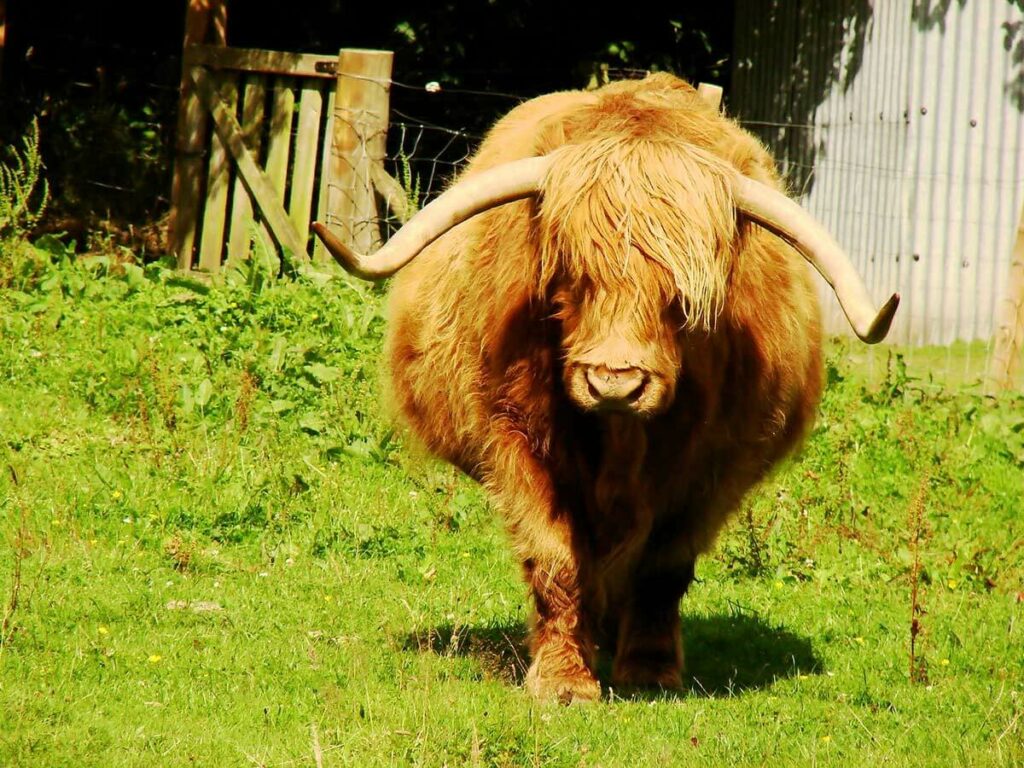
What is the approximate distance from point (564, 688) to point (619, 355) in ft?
3.98

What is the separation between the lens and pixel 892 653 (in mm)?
5348

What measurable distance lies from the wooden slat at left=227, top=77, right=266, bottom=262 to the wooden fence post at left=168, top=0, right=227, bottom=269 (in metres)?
0.29

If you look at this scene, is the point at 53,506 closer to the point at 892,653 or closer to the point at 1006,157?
the point at 892,653

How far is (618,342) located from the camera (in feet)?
13.3

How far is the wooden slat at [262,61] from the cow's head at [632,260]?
563 centimetres

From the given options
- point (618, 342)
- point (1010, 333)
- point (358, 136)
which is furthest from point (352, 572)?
point (1010, 333)

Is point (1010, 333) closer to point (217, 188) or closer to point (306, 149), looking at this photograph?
point (306, 149)

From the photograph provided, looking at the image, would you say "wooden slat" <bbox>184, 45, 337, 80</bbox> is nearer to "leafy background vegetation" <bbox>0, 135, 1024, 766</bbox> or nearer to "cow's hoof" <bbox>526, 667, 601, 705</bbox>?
"leafy background vegetation" <bbox>0, 135, 1024, 766</bbox>

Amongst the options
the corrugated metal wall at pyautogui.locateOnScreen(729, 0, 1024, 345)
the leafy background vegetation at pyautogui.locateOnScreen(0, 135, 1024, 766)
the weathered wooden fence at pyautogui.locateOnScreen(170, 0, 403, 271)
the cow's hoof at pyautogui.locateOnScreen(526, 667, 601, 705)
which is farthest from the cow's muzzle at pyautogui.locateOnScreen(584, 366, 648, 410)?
the corrugated metal wall at pyautogui.locateOnScreen(729, 0, 1024, 345)

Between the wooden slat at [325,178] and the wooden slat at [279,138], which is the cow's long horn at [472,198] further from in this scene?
the wooden slat at [279,138]

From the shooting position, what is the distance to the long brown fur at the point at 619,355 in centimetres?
420

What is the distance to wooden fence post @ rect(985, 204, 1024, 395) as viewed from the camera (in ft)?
27.5

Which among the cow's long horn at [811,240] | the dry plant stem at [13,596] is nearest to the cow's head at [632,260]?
the cow's long horn at [811,240]

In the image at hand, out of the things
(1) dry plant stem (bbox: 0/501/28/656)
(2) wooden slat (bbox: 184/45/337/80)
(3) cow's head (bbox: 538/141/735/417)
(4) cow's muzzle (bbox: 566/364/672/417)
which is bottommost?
(1) dry plant stem (bbox: 0/501/28/656)
